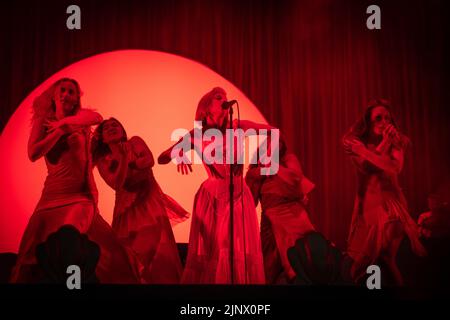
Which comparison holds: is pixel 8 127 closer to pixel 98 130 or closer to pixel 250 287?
pixel 98 130

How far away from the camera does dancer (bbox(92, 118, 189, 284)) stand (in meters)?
8.27

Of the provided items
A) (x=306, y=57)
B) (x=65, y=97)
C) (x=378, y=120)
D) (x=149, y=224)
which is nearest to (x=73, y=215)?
(x=149, y=224)

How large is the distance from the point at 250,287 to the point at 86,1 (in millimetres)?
4482

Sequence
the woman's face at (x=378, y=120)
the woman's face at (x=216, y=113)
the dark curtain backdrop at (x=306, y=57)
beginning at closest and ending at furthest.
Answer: the woman's face at (x=216, y=113)
the dark curtain backdrop at (x=306, y=57)
the woman's face at (x=378, y=120)

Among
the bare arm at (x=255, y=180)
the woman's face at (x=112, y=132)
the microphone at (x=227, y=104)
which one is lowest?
the bare arm at (x=255, y=180)

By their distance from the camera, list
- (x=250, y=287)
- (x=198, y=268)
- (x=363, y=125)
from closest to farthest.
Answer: (x=250, y=287)
(x=198, y=268)
(x=363, y=125)

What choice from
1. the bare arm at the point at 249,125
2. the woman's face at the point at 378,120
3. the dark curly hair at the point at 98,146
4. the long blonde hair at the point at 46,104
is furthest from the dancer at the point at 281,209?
the long blonde hair at the point at 46,104

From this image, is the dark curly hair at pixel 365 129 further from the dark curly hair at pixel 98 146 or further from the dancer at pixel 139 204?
the dark curly hair at pixel 98 146

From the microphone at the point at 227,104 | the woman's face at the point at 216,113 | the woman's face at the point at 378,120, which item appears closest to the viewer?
the microphone at the point at 227,104

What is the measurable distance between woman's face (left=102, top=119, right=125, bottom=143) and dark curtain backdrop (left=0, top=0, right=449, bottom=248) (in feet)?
3.41

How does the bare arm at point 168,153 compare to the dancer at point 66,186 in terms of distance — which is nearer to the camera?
the dancer at point 66,186

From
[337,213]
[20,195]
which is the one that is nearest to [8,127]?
[20,195]

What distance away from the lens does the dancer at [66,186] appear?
8.25 meters

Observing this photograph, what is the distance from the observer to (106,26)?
8766 mm
